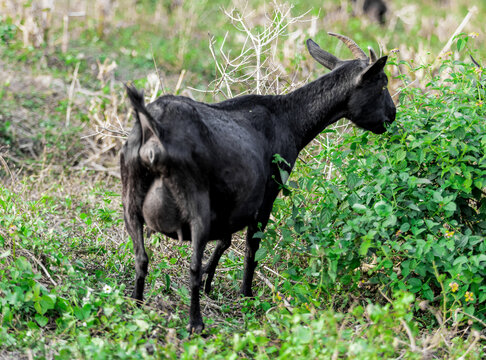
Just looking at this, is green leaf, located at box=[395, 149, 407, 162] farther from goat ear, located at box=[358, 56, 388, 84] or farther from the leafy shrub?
goat ear, located at box=[358, 56, 388, 84]

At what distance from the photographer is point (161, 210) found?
14.5 ft

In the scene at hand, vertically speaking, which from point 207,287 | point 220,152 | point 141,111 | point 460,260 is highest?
point 141,111

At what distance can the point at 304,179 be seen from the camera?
5.12 meters

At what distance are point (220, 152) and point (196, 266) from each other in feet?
2.76

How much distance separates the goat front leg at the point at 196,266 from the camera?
4.41 m

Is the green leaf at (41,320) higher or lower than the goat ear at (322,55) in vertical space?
lower

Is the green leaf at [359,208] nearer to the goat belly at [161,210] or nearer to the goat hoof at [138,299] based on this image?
the goat belly at [161,210]

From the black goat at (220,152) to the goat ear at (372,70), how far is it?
0.03ft

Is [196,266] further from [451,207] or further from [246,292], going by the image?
[451,207]

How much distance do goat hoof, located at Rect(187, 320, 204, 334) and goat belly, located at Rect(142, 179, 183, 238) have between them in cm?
70

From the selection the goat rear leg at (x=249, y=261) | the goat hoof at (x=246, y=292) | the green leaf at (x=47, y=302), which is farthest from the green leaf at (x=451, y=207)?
the green leaf at (x=47, y=302)

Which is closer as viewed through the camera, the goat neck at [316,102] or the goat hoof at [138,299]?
the goat hoof at [138,299]

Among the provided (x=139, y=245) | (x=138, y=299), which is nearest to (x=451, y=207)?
(x=139, y=245)

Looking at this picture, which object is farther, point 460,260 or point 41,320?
point 460,260
